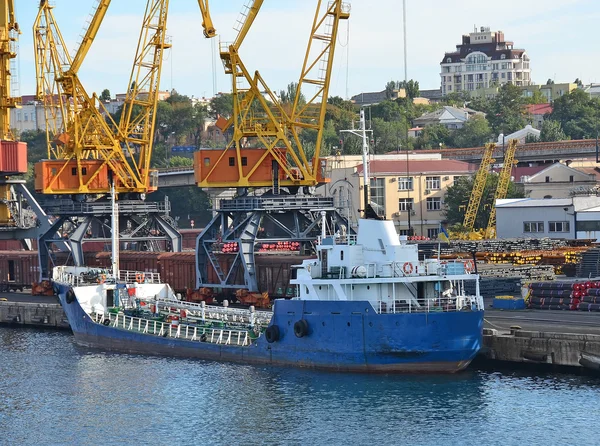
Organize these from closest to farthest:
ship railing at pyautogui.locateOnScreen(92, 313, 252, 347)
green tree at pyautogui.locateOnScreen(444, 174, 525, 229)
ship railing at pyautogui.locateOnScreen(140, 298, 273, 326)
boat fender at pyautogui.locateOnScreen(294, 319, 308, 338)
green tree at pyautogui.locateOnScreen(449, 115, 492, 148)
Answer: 1. boat fender at pyautogui.locateOnScreen(294, 319, 308, 338)
2. ship railing at pyautogui.locateOnScreen(92, 313, 252, 347)
3. ship railing at pyautogui.locateOnScreen(140, 298, 273, 326)
4. green tree at pyautogui.locateOnScreen(444, 174, 525, 229)
5. green tree at pyautogui.locateOnScreen(449, 115, 492, 148)

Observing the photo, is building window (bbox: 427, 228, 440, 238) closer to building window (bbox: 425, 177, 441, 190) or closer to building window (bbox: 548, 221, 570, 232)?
building window (bbox: 425, 177, 441, 190)

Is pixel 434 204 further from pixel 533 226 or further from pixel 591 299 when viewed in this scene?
pixel 591 299

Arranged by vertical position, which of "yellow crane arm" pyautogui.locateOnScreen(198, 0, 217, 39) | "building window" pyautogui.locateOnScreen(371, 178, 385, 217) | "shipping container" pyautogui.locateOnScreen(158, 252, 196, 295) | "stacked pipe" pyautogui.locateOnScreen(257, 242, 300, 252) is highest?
"yellow crane arm" pyautogui.locateOnScreen(198, 0, 217, 39)

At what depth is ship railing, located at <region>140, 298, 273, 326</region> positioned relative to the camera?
5631 centimetres

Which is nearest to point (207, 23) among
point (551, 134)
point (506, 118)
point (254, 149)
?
point (254, 149)

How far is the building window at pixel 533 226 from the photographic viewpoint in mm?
90438

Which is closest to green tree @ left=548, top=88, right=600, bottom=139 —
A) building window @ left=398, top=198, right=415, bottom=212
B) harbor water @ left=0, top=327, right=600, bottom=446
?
building window @ left=398, top=198, right=415, bottom=212

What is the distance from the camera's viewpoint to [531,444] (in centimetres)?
3912

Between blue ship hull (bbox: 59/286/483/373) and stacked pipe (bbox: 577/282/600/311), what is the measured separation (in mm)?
11360

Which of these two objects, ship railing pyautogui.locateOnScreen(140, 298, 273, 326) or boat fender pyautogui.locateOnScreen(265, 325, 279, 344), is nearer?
boat fender pyautogui.locateOnScreen(265, 325, 279, 344)

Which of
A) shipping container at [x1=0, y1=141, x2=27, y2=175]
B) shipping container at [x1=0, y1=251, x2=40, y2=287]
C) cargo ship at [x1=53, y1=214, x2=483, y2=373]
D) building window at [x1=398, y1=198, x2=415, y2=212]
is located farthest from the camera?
building window at [x1=398, y1=198, x2=415, y2=212]

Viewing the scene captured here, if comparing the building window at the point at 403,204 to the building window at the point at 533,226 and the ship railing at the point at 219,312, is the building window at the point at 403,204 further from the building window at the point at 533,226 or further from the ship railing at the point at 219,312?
the ship railing at the point at 219,312

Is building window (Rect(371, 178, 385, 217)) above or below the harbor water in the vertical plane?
above

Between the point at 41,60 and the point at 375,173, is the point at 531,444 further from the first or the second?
the point at 375,173
